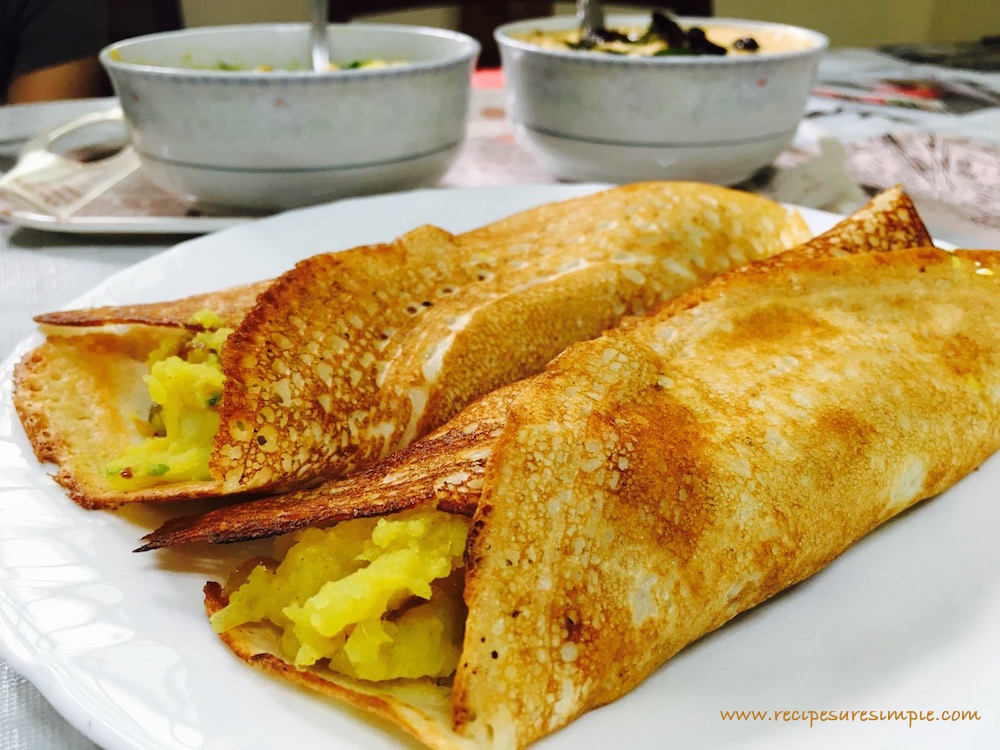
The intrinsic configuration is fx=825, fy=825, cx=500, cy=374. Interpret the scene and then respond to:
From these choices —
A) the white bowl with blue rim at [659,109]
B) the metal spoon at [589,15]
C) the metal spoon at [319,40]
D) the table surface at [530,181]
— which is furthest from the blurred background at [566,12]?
the white bowl with blue rim at [659,109]

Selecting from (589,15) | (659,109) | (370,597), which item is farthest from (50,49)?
(370,597)

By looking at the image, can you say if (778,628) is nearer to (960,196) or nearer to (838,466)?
(838,466)

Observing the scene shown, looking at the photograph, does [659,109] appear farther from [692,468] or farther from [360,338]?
[692,468]

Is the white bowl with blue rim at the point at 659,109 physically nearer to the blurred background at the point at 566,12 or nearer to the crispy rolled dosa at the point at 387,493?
the crispy rolled dosa at the point at 387,493

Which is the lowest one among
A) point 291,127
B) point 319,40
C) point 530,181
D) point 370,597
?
point 530,181

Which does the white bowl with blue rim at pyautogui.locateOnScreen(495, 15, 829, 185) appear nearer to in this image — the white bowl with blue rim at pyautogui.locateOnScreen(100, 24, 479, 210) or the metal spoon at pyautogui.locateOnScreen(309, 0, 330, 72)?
the white bowl with blue rim at pyautogui.locateOnScreen(100, 24, 479, 210)

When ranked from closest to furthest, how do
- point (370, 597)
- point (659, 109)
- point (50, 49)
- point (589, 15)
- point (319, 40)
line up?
point (370, 597) < point (659, 109) < point (319, 40) < point (589, 15) < point (50, 49)

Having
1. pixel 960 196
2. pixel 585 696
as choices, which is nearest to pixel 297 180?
pixel 585 696

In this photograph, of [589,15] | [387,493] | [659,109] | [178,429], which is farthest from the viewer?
[589,15]
